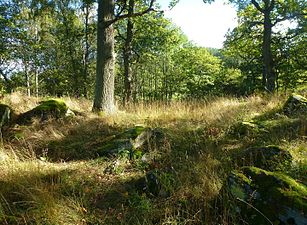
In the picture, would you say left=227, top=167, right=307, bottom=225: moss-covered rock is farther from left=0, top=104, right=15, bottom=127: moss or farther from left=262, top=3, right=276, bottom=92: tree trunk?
left=262, top=3, right=276, bottom=92: tree trunk

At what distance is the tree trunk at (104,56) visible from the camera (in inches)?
305

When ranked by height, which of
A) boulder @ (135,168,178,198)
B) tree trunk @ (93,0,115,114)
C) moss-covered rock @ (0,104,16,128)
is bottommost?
boulder @ (135,168,178,198)

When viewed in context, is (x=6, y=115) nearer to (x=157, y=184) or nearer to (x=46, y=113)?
(x=46, y=113)

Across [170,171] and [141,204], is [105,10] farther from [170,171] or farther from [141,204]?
[141,204]

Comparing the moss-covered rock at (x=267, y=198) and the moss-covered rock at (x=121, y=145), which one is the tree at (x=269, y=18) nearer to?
the moss-covered rock at (x=121, y=145)

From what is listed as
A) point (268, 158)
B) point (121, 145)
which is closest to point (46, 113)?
point (121, 145)

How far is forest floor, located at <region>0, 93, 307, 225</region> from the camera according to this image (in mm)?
3100

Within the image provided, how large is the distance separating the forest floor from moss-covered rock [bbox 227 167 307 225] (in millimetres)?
172

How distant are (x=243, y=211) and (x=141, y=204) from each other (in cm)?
124

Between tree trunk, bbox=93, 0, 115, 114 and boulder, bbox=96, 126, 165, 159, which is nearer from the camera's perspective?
boulder, bbox=96, 126, 165, 159

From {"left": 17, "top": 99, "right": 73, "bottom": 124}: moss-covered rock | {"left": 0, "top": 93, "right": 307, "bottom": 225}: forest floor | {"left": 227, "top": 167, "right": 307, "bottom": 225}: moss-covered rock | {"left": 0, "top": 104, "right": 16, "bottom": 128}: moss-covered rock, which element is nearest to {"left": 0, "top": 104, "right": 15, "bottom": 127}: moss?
{"left": 0, "top": 104, "right": 16, "bottom": 128}: moss-covered rock

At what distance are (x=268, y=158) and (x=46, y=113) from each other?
Answer: 18.6ft

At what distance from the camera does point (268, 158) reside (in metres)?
3.74

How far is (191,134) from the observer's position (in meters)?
5.73
